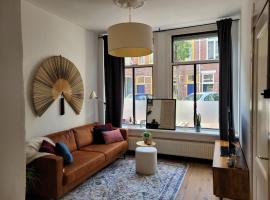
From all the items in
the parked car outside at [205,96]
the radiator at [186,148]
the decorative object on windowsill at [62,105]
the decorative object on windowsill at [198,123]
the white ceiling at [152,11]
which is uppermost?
the white ceiling at [152,11]

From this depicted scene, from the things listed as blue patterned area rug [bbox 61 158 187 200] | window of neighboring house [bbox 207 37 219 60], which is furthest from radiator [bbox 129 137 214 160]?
window of neighboring house [bbox 207 37 219 60]

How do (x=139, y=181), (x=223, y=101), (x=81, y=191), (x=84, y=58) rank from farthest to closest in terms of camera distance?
(x=84, y=58) → (x=223, y=101) → (x=139, y=181) → (x=81, y=191)

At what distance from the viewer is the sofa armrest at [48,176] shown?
262 cm

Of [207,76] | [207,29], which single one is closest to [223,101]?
[207,76]

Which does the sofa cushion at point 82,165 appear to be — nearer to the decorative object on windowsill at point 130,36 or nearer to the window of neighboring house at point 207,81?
the decorative object on windowsill at point 130,36

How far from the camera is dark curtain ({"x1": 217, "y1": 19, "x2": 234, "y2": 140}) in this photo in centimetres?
A: 403

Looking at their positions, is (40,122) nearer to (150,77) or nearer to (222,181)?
(150,77)

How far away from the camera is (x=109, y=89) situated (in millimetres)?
5055

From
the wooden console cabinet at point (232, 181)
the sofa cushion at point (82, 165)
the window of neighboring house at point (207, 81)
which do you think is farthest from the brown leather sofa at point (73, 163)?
the window of neighboring house at point (207, 81)

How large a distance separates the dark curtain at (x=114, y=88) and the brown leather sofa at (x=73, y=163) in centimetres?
56

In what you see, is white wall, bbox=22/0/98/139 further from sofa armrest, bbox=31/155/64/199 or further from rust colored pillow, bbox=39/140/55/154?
sofa armrest, bbox=31/155/64/199

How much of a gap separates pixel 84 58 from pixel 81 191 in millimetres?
2916

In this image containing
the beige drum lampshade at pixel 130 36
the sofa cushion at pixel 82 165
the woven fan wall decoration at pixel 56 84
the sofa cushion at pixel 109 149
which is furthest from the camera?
the sofa cushion at pixel 109 149

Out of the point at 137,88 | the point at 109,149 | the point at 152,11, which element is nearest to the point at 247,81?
the point at 152,11
